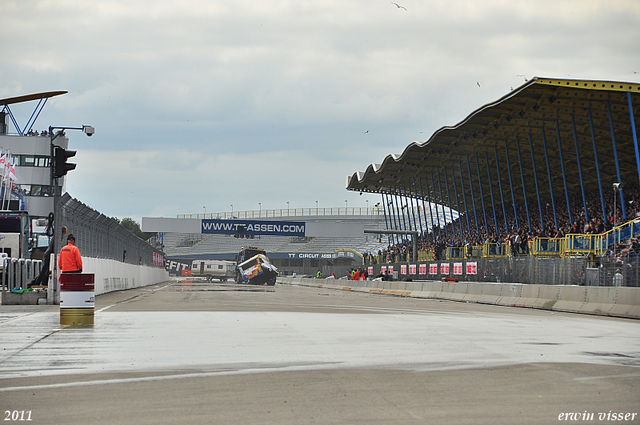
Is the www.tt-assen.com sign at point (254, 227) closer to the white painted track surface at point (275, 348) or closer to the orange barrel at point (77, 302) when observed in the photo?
the white painted track surface at point (275, 348)

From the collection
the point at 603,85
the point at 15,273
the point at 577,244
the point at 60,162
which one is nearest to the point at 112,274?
the point at 15,273

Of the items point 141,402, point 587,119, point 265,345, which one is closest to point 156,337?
point 265,345

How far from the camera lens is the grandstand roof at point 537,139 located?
37.4m

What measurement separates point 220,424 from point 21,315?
12.1 meters

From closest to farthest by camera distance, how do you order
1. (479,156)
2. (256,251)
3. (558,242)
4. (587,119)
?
1. (558,242)
2. (587,119)
3. (479,156)
4. (256,251)

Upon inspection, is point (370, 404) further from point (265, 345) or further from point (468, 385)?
point (265, 345)

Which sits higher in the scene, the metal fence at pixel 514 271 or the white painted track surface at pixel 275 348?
the metal fence at pixel 514 271

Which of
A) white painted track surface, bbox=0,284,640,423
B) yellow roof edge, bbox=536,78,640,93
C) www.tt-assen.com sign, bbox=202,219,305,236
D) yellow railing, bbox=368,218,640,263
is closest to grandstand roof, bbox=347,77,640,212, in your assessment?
yellow roof edge, bbox=536,78,640,93

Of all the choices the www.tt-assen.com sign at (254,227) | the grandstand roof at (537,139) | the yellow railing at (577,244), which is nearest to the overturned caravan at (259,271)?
the grandstand roof at (537,139)

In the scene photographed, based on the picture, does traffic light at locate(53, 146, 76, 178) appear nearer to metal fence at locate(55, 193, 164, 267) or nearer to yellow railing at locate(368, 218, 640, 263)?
metal fence at locate(55, 193, 164, 267)

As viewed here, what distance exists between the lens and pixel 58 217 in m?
21.8

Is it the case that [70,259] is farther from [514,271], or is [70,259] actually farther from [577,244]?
[577,244]

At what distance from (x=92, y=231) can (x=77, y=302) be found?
15.2 meters

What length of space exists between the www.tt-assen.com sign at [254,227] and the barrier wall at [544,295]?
50164 mm
